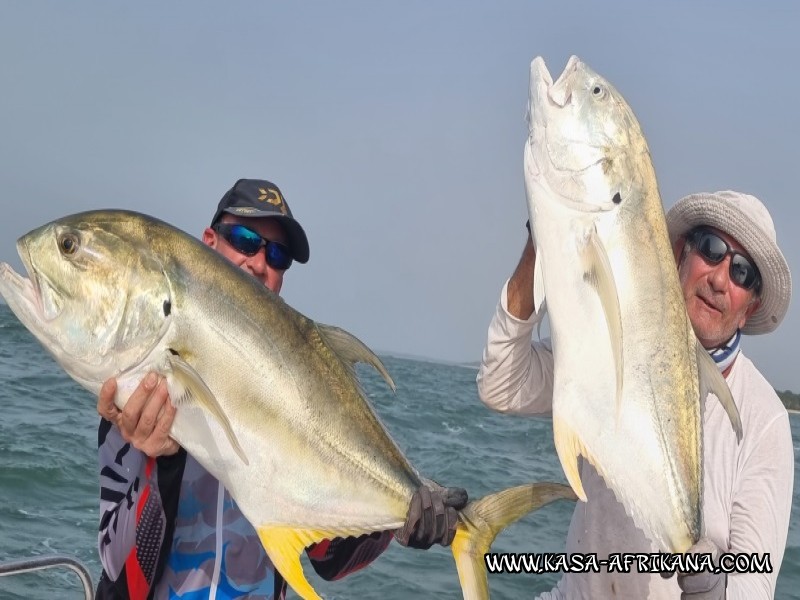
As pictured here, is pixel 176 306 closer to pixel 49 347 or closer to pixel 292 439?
pixel 49 347

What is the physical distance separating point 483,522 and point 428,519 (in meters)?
0.29

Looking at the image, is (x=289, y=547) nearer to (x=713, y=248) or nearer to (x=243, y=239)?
(x=243, y=239)

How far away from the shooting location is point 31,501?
9.74 m

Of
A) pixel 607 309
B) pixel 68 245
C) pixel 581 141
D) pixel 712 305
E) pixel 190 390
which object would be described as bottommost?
pixel 190 390

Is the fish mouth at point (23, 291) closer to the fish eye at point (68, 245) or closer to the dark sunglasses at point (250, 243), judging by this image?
the fish eye at point (68, 245)

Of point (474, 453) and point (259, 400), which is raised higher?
point (259, 400)

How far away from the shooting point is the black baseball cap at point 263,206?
341 cm

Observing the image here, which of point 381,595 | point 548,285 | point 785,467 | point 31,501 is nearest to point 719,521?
point 785,467

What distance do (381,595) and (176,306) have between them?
21.9 feet

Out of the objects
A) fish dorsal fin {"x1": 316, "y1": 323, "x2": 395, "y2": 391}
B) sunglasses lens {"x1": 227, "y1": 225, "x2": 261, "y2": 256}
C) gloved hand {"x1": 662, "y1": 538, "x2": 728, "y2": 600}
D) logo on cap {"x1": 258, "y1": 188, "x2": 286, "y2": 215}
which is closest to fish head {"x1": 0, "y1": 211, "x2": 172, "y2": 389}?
fish dorsal fin {"x1": 316, "y1": 323, "x2": 395, "y2": 391}

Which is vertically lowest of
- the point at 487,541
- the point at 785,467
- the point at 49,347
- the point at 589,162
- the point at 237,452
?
the point at 487,541

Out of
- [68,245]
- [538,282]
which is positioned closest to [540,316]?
[538,282]

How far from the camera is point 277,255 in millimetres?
3469

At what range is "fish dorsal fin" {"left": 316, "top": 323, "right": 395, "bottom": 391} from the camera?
2.79 meters
